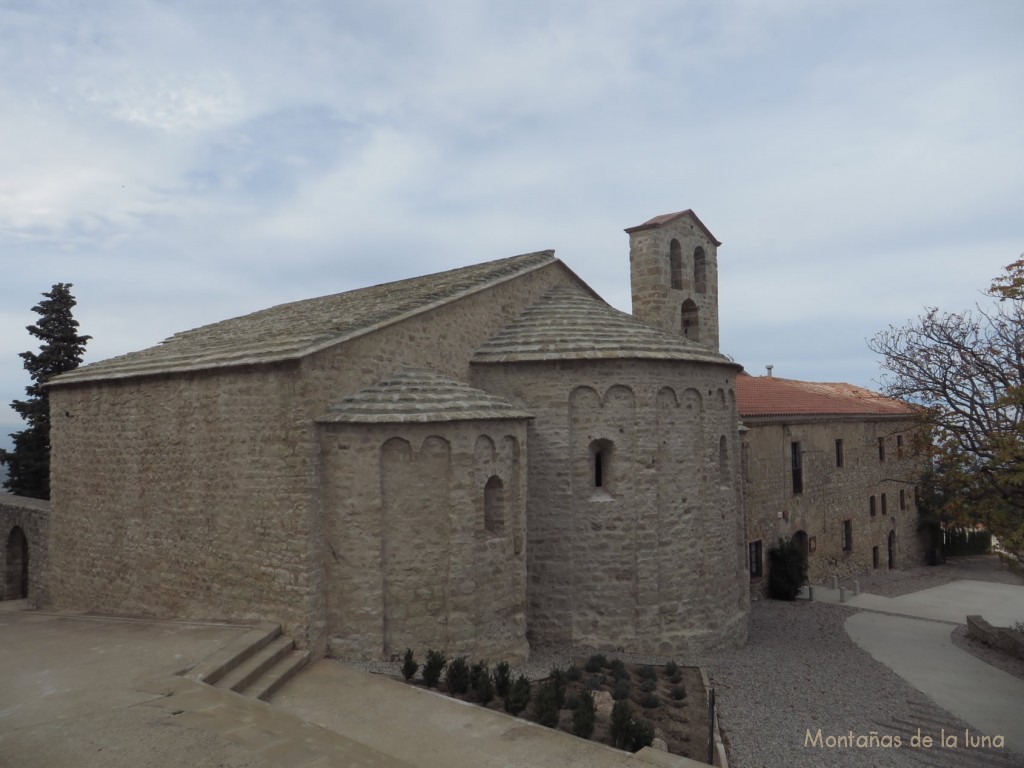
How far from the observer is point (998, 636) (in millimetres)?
15625

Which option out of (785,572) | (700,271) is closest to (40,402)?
(700,271)

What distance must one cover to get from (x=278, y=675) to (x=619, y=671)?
5.09 m

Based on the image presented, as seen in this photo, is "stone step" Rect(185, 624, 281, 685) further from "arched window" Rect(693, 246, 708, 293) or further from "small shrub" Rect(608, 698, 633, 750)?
"arched window" Rect(693, 246, 708, 293)

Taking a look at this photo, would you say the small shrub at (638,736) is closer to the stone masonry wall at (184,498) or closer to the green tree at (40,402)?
the stone masonry wall at (184,498)

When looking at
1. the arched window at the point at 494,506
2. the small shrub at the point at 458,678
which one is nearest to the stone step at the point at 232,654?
the small shrub at the point at 458,678

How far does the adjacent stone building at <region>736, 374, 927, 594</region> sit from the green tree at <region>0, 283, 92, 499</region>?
22855mm

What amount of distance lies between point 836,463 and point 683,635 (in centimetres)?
1515

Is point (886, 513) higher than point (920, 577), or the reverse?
point (886, 513)

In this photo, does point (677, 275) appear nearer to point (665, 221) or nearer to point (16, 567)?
point (665, 221)

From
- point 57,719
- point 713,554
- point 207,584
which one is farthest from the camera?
point 713,554

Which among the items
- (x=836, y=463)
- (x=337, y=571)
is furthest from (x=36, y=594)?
(x=836, y=463)

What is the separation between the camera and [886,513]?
27.3 metres

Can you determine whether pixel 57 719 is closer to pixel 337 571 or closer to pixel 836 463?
pixel 337 571

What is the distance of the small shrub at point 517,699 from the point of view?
26.4 feet
